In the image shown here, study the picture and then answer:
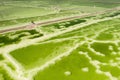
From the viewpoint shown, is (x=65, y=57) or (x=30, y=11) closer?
(x=65, y=57)

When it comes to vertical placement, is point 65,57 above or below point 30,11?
below

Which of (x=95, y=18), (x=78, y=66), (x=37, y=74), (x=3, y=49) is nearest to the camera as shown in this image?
(x=37, y=74)

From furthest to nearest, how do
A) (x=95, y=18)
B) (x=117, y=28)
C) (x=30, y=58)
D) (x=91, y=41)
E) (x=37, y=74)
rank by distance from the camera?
(x=95, y=18) < (x=117, y=28) < (x=91, y=41) < (x=30, y=58) < (x=37, y=74)

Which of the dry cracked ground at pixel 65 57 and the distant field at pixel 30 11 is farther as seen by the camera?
the distant field at pixel 30 11

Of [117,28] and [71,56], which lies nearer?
[71,56]

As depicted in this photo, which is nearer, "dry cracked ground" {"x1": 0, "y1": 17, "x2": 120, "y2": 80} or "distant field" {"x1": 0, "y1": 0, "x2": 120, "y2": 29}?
"dry cracked ground" {"x1": 0, "y1": 17, "x2": 120, "y2": 80}

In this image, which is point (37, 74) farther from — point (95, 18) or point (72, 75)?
point (95, 18)

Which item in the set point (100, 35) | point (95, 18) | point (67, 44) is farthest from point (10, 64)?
point (95, 18)
